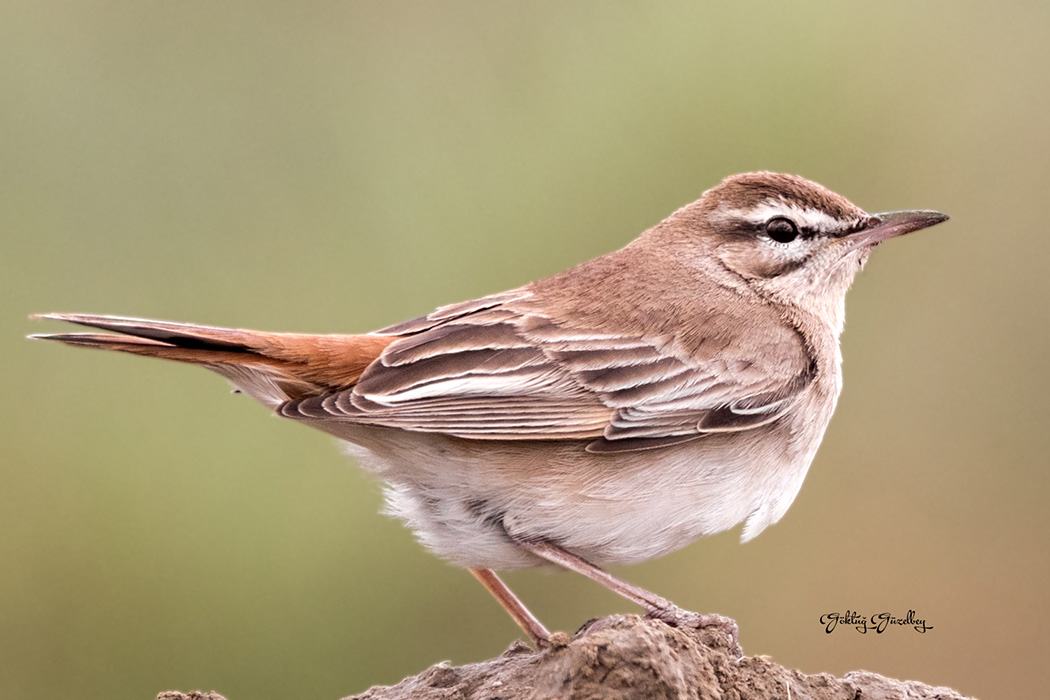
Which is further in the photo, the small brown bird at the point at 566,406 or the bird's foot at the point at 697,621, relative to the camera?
the small brown bird at the point at 566,406

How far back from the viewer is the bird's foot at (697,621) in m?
4.16

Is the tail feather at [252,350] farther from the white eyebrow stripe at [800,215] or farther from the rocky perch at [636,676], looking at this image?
the white eyebrow stripe at [800,215]

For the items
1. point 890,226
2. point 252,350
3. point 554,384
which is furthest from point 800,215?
point 252,350

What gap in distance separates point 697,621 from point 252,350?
6.52ft

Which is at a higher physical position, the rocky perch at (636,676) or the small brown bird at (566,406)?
the small brown bird at (566,406)

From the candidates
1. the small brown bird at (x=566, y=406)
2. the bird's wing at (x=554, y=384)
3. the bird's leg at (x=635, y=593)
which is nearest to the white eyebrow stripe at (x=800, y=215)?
the small brown bird at (x=566, y=406)

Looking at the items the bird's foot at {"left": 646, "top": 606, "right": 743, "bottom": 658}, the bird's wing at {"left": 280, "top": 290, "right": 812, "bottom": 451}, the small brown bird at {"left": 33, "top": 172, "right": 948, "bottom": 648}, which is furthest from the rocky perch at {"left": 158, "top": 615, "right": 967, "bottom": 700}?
the bird's wing at {"left": 280, "top": 290, "right": 812, "bottom": 451}

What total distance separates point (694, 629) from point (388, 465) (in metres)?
1.39

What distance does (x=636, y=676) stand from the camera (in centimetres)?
361

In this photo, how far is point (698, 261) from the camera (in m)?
5.61

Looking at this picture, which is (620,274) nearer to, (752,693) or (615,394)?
(615,394)

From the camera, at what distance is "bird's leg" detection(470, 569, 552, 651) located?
493 centimetres

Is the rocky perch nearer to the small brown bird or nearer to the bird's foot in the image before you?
the bird's foot

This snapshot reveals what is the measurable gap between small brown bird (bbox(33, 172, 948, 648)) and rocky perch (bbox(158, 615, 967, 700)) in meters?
0.32
